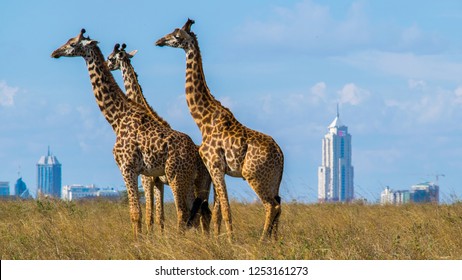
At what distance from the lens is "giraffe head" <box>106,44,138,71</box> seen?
60.7ft

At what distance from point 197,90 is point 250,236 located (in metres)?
2.66

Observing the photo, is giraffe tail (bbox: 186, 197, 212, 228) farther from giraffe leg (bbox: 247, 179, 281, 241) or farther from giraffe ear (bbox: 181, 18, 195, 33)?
giraffe ear (bbox: 181, 18, 195, 33)

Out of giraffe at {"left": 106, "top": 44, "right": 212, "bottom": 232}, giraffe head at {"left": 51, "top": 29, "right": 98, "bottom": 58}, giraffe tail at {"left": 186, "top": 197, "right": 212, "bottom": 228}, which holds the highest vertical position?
giraffe head at {"left": 51, "top": 29, "right": 98, "bottom": 58}

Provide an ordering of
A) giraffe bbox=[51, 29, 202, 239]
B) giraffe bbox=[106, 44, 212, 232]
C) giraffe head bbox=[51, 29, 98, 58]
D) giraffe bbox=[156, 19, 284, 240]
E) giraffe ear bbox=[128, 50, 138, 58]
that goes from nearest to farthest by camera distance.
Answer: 1. giraffe bbox=[156, 19, 284, 240]
2. giraffe bbox=[51, 29, 202, 239]
3. giraffe bbox=[106, 44, 212, 232]
4. giraffe head bbox=[51, 29, 98, 58]
5. giraffe ear bbox=[128, 50, 138, 58]

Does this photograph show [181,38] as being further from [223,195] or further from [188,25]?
[223,195]

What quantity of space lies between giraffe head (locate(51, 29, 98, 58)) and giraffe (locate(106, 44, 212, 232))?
3.94 feet

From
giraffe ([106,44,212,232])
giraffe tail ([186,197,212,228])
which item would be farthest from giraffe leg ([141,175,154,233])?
giraffe tail ([186,197,212,228])

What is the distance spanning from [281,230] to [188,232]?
8.89ft

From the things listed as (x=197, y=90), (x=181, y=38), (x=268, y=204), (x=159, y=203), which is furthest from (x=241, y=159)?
(x=181, y=38)

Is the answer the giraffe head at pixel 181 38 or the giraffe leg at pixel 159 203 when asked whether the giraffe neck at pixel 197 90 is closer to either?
the giraffe head at pixel 181 38

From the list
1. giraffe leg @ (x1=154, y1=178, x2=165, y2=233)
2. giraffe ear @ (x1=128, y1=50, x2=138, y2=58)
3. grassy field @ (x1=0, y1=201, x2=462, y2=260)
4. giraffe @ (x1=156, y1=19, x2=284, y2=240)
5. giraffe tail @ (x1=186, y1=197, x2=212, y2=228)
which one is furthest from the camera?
giraffe ear @ (x1=128, y1=50, x2=138, y2=58)

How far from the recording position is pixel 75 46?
17359 millimetres

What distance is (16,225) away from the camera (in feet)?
68.0
